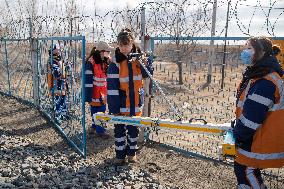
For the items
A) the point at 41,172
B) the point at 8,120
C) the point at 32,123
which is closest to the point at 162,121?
the point at 41,172

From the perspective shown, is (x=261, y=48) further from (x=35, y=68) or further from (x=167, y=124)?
(x=35, y=68)

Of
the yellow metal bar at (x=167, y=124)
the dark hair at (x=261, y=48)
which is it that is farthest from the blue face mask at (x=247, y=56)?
the yellow metal bar at (x=167, y=124)

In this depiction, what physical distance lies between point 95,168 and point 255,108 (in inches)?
102

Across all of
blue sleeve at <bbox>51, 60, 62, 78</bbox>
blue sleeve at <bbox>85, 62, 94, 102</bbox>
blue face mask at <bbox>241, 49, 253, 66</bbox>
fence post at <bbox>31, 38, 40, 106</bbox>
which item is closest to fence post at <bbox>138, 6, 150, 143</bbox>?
blue sleeve at <bbox>85, 62, 94, 102</bbox>

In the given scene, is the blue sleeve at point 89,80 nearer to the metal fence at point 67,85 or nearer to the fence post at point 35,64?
the metal fence at point 67,85

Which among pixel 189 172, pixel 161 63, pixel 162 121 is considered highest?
pixel 161 63

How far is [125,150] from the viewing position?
4.97 m

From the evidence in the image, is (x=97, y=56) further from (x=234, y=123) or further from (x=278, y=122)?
(x=278, y=122)

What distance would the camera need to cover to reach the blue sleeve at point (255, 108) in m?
2.83

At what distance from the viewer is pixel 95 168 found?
4680 millimetres

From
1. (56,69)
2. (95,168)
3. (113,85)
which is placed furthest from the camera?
(56,69)

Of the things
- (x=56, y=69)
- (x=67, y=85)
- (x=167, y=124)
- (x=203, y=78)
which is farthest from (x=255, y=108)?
(x=56, y=69)

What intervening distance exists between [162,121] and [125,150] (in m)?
1.41

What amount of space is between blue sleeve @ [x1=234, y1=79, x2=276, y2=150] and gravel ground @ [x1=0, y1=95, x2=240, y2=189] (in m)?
1.65
